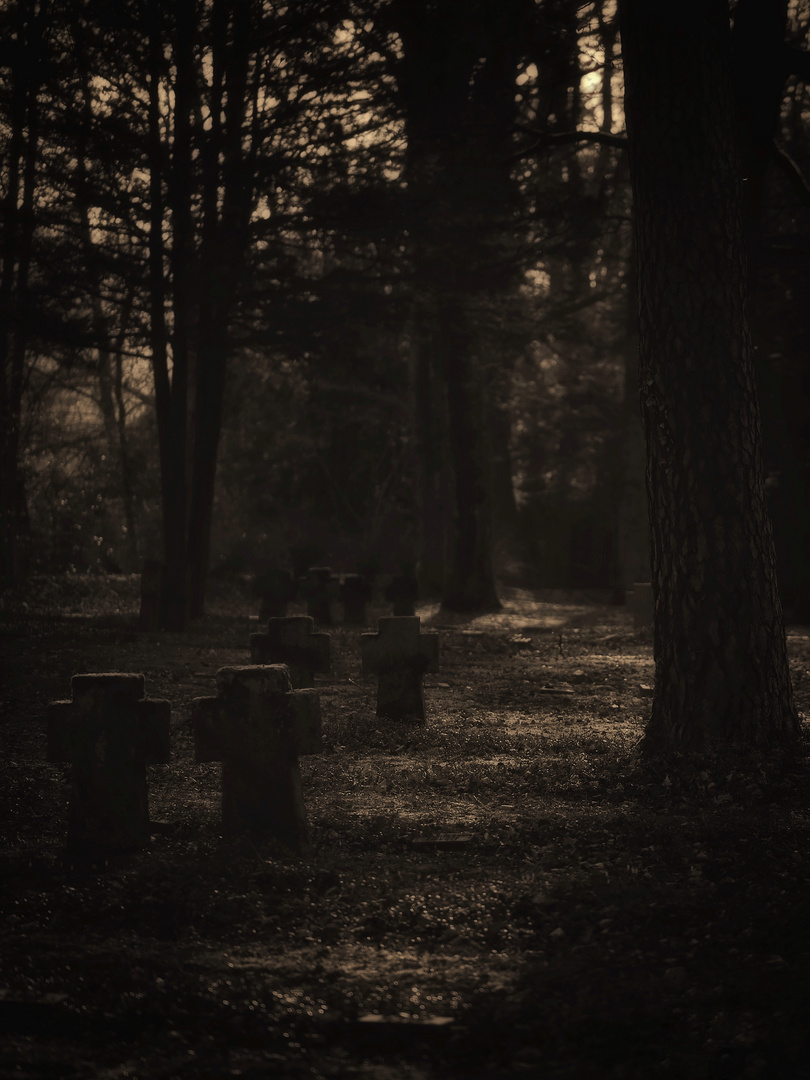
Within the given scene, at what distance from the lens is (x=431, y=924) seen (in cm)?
431

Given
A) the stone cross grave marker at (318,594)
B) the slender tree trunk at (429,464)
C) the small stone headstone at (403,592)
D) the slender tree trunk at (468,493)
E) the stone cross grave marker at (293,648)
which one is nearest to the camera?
the stone cross grave marker at (293,648)

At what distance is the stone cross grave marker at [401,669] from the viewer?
8.55 metres

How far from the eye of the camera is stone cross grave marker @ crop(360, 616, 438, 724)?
8.55 meters

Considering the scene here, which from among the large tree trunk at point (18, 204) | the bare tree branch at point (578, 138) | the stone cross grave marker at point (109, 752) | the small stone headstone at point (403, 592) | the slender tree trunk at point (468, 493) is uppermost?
the large tree trunk at point (18, 204)

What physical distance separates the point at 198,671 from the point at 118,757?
6.52 m

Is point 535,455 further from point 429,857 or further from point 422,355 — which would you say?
point 429,857

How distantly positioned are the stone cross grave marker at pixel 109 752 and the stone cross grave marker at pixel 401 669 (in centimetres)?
360

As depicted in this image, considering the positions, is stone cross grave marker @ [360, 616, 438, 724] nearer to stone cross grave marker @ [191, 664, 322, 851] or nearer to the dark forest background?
stone cross grave marker @ [191, 664, 322, 851]

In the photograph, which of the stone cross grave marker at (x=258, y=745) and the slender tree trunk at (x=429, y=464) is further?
the slender tree trunk at (x=429, y=464)

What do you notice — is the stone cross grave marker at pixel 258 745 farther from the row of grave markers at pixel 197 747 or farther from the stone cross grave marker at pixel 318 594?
the stone cross grave marker at pixel 318 594

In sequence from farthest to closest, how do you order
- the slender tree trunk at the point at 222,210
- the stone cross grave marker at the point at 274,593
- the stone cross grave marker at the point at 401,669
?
the stone cross grave marker at the point at 274,593 < the slender tree trunk at the point at 222,210 < the stone cross grave marker at the point at 401,669

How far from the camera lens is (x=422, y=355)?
22.8m

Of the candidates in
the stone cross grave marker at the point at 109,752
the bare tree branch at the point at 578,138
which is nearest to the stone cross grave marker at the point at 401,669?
the stone cross grave marker at the point at 109,752

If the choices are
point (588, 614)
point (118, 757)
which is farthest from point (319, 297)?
point (118, 757)
